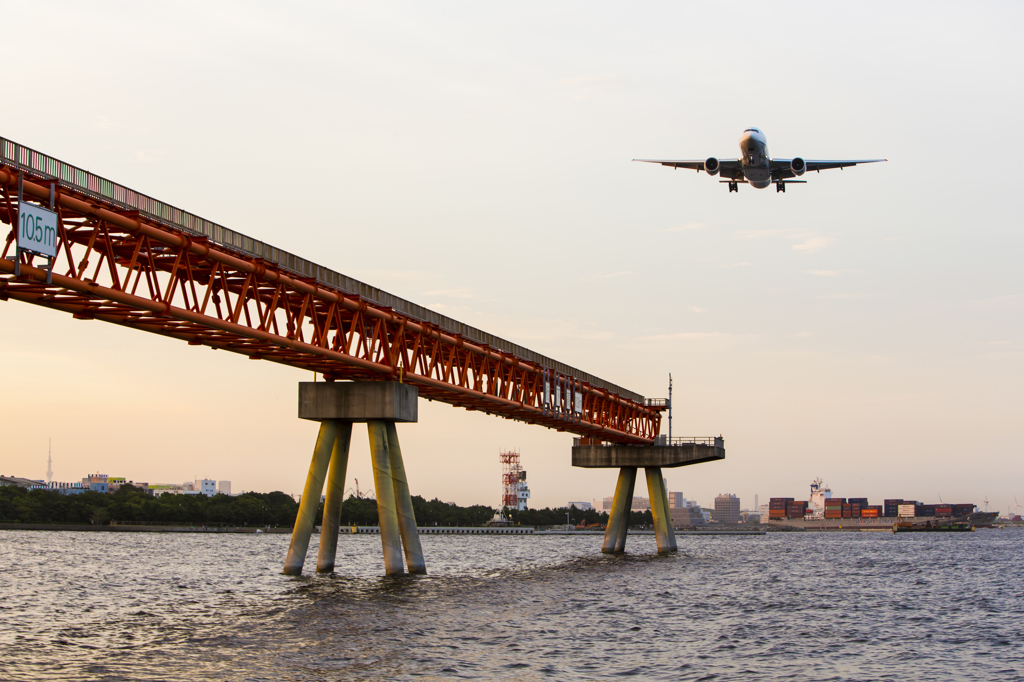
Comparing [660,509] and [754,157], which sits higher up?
[754,157]

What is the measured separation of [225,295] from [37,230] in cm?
A: 1095

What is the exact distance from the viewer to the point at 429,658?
33.8 m

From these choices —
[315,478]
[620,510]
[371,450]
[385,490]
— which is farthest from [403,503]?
[620,510]

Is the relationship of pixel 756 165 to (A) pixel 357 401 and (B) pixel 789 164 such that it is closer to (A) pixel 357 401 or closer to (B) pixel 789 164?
(B) pixel 789 164

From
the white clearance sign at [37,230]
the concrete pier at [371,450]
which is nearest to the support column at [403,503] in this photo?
the concrete pier at [371,450]

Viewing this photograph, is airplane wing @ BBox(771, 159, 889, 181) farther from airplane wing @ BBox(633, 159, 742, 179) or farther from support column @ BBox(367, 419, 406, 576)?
support column @ BBox(367, 419, 406, 576)

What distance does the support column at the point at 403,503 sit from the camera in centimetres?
5772

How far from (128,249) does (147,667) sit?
1626 cm

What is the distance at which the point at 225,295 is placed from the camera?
43469 millimetres

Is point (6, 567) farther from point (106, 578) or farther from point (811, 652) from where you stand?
point (811, 652)

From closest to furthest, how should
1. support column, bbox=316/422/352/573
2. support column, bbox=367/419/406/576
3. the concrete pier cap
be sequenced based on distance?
the concrete pier cap → support column, bbox=367/419/406/576 → support column, bbox=316/422/352/573

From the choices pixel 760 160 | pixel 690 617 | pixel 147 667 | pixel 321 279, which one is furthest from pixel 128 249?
pixel 760 160

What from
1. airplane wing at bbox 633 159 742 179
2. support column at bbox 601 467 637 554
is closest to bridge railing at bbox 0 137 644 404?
airplane wing at bbox 633 159 742 179

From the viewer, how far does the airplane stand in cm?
7188
